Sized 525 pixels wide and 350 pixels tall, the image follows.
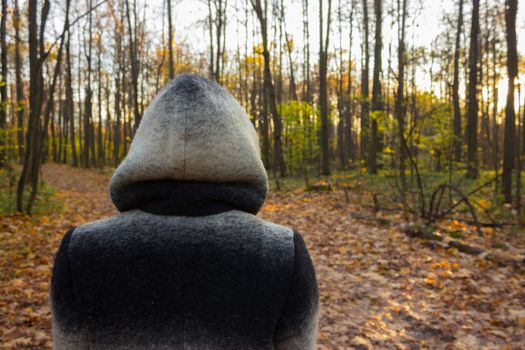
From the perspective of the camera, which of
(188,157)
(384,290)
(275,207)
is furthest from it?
(275,207)

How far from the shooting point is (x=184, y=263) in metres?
1.03

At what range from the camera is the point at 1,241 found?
21.3ft

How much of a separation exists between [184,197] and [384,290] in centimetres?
459

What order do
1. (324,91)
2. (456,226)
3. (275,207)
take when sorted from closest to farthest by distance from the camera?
1. (456,226)
2. (275,207)
3. (324,91)

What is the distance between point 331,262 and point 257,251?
212 inches

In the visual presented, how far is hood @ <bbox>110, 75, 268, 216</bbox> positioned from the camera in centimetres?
103

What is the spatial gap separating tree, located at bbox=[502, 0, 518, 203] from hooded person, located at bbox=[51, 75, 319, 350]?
9.57m

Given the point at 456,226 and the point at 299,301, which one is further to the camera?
the point at 456,226

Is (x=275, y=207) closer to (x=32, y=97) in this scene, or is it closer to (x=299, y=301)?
(x=32, y=97)

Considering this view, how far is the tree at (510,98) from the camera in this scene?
878 cm

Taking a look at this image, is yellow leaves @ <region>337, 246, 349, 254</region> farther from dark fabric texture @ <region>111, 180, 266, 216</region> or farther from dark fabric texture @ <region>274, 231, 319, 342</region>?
dark fabric texture @ <region>111, 180, 266, 216</region>

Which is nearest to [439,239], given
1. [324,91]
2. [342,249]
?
[342,249]

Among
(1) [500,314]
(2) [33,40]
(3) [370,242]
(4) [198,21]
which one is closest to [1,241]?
(2) [33,40]

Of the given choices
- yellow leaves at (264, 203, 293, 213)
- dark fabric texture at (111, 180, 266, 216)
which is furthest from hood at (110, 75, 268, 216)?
yellow leaves at (264, 203, 293, 213)
